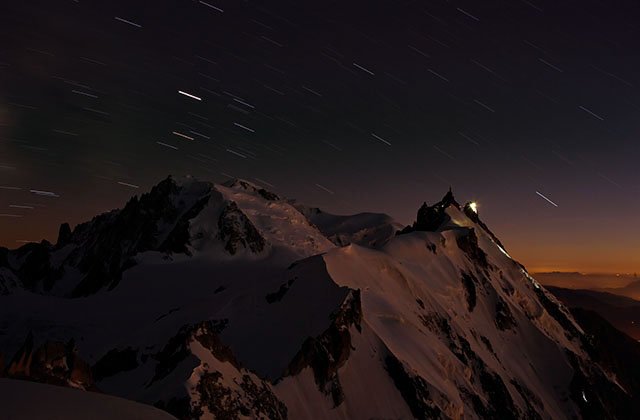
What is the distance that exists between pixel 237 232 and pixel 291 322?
223 ft

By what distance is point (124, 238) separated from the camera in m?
139

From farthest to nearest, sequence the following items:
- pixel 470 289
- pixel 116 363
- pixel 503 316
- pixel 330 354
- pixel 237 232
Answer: pixel 237 232 < pixel 503 316 < pixel 470 289 < pixel 116 363 < pixel 330 354

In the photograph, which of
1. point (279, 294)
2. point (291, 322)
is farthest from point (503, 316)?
point (291, 322)

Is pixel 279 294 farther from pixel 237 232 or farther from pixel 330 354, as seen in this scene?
pixel 237 232

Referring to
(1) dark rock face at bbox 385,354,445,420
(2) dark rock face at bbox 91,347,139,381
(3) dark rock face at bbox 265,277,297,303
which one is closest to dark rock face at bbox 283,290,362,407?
(1) dark rock face at bbox 385,354,445,420

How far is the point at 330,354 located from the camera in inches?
1993

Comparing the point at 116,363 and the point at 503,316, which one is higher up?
the point at 503,316

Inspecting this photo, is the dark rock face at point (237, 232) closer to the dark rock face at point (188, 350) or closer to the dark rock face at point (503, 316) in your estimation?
the dark rock face at point (503, 316)

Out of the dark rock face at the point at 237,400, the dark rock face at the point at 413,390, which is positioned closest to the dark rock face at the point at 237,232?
the dark rock face at the point at 413,390

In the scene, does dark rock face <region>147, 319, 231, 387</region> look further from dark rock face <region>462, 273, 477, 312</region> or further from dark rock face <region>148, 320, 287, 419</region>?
dark rock face <region>462, 273, 477, 312</region>

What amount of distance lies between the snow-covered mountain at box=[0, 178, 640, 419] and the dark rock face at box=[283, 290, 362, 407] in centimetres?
16

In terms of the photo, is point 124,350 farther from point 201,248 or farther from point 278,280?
point 201,248

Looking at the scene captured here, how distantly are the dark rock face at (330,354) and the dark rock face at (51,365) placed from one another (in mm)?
20831

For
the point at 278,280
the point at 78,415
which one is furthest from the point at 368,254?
the point at 78,415
